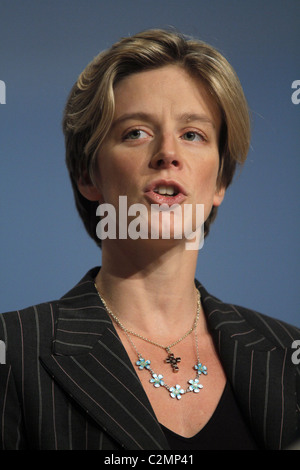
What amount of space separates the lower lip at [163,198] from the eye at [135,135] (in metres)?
0.12

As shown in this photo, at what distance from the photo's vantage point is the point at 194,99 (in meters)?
1.38

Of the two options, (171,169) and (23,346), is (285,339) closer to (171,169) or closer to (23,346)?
(171,169)

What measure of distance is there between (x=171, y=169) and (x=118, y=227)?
17 centimetres

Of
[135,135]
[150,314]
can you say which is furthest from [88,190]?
[150,314]

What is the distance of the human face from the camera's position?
1307mm

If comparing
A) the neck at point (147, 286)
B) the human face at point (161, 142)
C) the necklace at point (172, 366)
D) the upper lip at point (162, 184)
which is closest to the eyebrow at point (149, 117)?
the human face at point (161, 142)

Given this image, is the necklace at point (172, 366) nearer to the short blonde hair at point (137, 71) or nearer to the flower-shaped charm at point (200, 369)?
the flower-shaped charm at point (200, 369)

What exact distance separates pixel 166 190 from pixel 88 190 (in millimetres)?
229

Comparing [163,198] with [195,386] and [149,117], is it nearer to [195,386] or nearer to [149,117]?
[149,117]

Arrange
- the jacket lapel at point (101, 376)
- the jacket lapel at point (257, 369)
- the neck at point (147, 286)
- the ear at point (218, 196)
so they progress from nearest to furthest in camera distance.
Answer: the jacket lapel at point (101, 376) < the jacket lapel at point (257, 369) < the neck at point (147, 286) < the ear at point (218, 196)

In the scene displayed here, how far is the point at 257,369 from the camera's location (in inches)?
53.1

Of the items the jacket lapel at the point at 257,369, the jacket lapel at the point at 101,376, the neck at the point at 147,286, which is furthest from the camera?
the neck at the point at 147,286

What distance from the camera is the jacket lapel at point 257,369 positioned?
1274 mm
